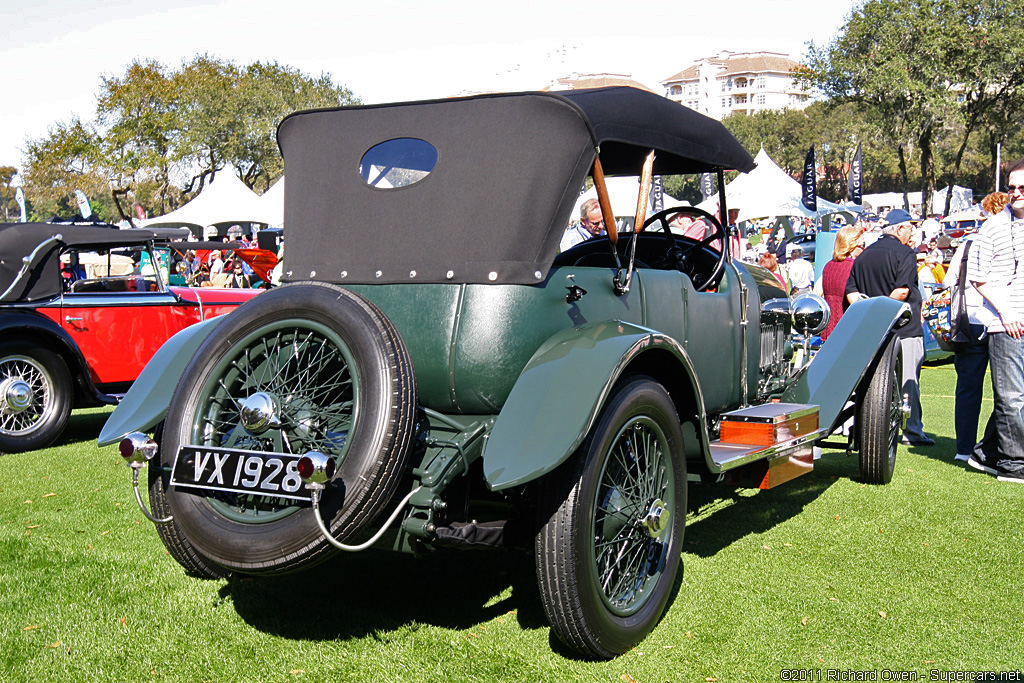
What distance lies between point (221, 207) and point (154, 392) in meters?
21.1

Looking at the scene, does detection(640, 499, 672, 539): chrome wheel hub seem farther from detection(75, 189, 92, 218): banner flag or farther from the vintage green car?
detection(75, 189, 92, 218): banner flag

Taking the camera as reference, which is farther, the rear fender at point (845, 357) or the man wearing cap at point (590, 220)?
the man wearing cap at point (590, 220)

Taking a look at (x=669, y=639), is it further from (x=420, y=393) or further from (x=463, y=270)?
(x=463, y=270)

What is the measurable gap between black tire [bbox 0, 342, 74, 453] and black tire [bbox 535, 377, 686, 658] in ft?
19.4

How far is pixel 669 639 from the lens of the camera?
3.38m

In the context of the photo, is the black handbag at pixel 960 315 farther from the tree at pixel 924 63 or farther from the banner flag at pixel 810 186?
the tree at pixel 924 63

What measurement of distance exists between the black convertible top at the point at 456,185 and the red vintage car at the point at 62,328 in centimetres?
471

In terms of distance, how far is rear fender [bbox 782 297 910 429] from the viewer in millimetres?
5262

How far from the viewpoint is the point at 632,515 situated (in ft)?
11.0

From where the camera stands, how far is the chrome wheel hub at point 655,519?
3.36 meters

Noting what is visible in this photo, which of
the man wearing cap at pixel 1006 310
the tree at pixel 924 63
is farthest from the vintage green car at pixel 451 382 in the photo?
the tree at pixel 924 63

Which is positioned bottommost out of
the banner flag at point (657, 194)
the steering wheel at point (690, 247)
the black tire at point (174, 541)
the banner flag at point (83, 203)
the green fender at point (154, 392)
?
the black tire at point (174, 541)

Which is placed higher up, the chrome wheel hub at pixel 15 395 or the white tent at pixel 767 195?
the white tent at pixel 767 195

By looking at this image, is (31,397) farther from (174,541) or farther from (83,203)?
(83,203)
